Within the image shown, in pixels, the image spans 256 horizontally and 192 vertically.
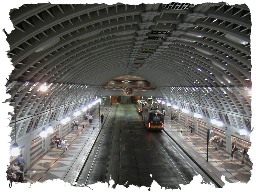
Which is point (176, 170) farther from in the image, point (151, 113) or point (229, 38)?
point (151, 113)

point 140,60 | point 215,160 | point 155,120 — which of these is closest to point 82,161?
point 215,160

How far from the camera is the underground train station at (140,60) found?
11.5 meters

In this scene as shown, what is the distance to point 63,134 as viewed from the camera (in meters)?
35.5

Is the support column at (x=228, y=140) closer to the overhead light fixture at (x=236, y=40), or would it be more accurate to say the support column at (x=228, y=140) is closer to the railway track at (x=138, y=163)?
the railway track at (x=138, y=163)

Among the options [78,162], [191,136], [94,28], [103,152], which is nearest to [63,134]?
[103,152]

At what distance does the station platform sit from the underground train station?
0.31 ft

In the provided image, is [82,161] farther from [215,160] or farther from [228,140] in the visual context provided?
[228,140]

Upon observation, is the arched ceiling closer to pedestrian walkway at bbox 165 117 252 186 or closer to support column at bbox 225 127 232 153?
support column at bbox 225 127 232 153

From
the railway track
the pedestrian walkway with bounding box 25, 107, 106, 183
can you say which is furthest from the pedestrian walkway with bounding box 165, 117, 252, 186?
the pedestrian walkway with bounding box 25, 107, 106, 183

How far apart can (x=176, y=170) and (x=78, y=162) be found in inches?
339

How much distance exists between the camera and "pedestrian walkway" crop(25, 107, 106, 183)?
1964cm

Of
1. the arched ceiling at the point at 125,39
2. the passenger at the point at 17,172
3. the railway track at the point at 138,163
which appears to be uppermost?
the arched ceiling at the point at 125,39

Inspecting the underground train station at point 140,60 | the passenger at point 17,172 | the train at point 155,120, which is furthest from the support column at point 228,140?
the passenger at point 17,172

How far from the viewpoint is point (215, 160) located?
24750 millimetres
